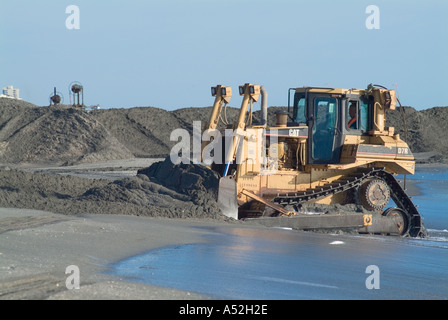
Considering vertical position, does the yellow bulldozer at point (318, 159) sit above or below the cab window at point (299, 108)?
below

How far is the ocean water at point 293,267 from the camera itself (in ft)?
20.9

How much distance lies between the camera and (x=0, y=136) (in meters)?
40.8

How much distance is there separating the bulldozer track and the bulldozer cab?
56 centimetres

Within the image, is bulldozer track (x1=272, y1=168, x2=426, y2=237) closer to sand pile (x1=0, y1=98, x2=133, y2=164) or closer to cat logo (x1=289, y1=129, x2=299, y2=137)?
cat logo (x1=289, y1=129, x2=299, y2=137)

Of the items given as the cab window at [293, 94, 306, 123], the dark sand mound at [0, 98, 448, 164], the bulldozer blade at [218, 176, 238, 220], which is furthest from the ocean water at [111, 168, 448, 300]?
the dark sand mound at [0, 98, 448, 164]

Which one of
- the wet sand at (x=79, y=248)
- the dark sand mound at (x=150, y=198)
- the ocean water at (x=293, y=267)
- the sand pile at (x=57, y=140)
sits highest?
the sand pile at (x=57, y=140)

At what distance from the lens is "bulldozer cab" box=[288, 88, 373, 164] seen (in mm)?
12961

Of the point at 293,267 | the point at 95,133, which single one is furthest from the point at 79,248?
the point at 95,133

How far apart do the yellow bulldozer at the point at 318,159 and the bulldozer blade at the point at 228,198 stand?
0.02 m

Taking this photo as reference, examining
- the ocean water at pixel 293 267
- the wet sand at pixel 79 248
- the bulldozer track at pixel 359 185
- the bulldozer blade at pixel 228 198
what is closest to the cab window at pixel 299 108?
the bulldozer track at pixel 359 185

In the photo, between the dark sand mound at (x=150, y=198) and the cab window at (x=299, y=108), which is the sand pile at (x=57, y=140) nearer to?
the dark sand mound at (x=150, y=198)

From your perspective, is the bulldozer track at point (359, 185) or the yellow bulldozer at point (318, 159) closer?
the yellow bulldozer at point (318, 159)

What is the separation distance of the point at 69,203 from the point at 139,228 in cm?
278

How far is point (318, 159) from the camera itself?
13.0m
